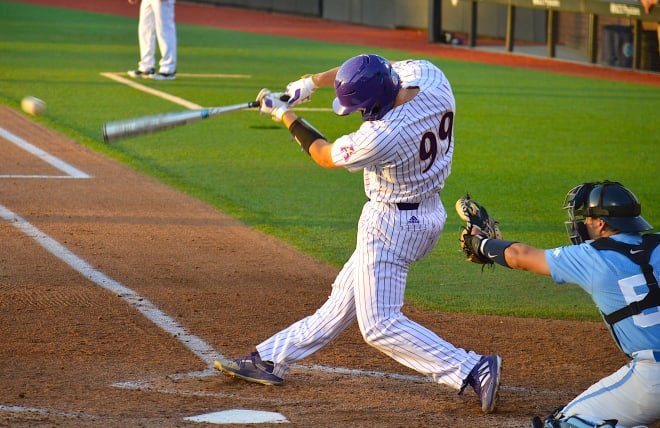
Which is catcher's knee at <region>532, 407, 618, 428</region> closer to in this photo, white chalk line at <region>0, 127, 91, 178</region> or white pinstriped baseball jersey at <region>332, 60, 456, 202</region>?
white pinstriped baseball jersey at <region>332, 60, 456, 202</region>

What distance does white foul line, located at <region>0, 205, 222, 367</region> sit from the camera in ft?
20.3

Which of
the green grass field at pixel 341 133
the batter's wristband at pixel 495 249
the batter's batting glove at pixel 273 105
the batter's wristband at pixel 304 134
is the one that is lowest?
the green grass field at pixel 341 133

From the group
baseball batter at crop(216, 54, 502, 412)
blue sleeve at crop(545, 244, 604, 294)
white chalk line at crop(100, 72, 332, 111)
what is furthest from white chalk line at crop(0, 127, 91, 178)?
blue sleeve at crop(545, 244, 604, 294)

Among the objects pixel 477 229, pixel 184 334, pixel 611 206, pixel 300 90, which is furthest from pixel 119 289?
pixel 611 206

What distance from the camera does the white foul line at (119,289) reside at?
6184 millimetres

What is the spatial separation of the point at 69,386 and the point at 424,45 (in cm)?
1996

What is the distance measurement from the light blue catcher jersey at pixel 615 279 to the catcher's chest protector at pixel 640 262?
0.05 ft

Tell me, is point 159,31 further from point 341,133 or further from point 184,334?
point 184,334

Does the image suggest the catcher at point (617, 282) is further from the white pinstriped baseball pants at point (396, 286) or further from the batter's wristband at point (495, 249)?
the white pinstriped baseball pants at point (396, 286)

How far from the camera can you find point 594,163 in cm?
1208

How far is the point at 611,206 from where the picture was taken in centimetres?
452

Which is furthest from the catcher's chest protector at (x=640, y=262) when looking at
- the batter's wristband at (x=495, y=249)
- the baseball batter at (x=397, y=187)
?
the baseball batter at (x=397, y=187)

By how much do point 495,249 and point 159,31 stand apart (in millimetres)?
12883

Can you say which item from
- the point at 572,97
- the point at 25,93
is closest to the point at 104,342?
the point at 25,93
